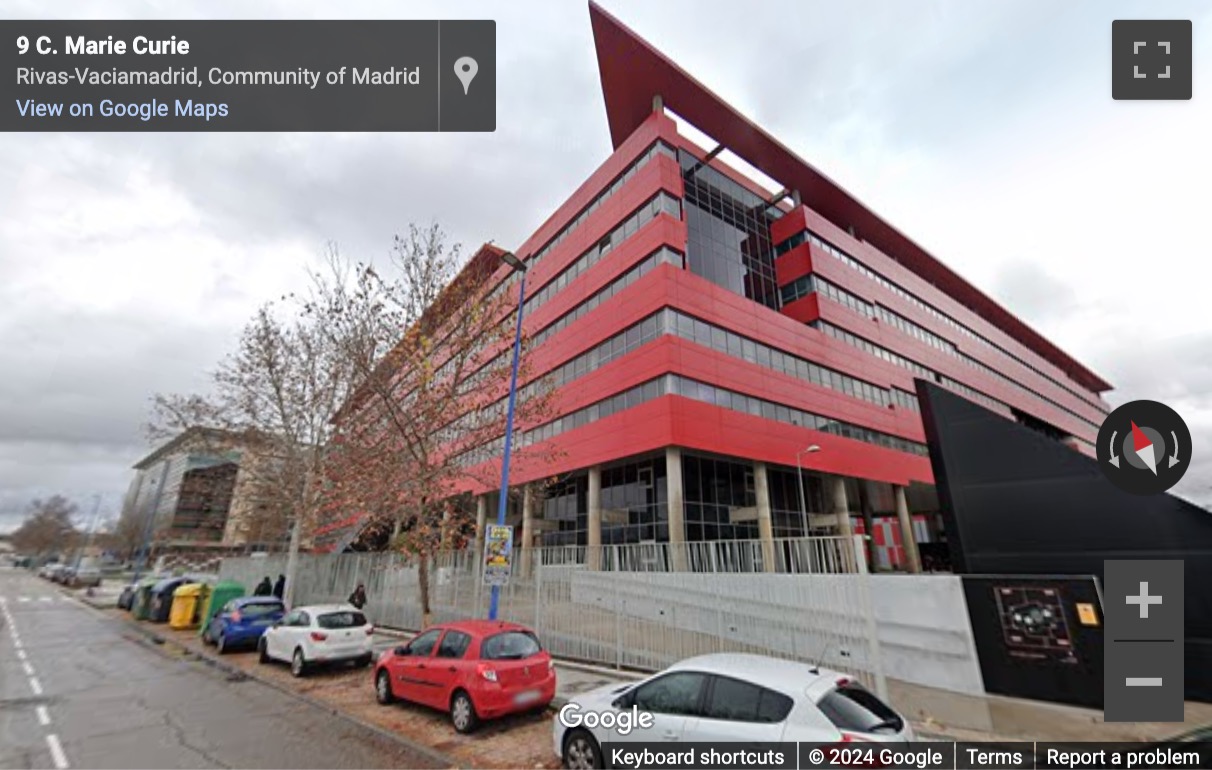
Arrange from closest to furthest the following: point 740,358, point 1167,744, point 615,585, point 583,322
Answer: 1. point 1167,744
2. point 615,585
3. point 740,358
4. point 583,322

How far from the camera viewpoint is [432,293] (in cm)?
1380

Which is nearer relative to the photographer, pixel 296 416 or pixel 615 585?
pixel 615 585

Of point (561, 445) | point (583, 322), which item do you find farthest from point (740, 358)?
point (561, 445)

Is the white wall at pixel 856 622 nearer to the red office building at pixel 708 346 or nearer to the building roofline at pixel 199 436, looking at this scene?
the red office building at pixel 708 346

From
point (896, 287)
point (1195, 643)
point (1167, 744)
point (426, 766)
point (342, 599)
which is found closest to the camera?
point (1167, 744)

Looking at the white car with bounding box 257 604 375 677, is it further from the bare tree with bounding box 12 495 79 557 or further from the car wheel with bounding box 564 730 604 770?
the bare tree with bounding box 12 495 79 557

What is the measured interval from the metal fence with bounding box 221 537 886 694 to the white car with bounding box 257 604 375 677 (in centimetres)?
333

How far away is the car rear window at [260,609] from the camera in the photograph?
15211 mm

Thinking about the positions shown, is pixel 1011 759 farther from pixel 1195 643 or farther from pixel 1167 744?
pixel 1195 643

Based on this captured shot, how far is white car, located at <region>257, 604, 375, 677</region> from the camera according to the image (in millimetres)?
11477

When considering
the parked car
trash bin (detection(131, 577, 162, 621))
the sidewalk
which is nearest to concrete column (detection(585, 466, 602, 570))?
the sidewalk

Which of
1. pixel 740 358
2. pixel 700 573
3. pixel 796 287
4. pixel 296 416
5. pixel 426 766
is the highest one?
pixel 796 287

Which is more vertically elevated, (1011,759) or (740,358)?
(740,358)

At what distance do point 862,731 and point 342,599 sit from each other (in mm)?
21275
